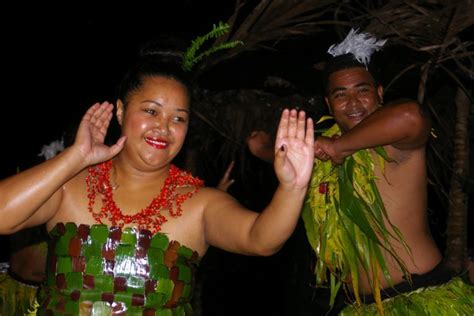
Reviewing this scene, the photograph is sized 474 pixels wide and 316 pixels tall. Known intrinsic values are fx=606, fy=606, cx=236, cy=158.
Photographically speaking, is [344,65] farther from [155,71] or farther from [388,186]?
[155,71]

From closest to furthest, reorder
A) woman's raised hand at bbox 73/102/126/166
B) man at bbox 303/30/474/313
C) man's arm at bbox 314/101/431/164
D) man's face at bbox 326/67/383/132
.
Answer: woman's raised hand at bbox 73/102/126/166, man's arm at bbox 314/101/431/164, man at bbox 303/30/474/313, man's face at bbox 326/67/383/132

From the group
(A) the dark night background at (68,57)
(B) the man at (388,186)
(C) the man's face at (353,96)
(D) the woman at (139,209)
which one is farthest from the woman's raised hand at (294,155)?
(A) the dark night background at (68,57)

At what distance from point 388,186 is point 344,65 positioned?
58 cm

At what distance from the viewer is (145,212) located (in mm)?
2084

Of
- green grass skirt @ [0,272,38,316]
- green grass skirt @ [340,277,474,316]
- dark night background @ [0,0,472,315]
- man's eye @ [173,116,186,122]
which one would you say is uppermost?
dark night background @ [0,0,472,315]

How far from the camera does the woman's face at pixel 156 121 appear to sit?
204cm

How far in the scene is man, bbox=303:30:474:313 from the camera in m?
2.57

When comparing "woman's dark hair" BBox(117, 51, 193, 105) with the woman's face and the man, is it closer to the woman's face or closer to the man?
the woman's face

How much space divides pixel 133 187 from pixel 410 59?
1.92 metres

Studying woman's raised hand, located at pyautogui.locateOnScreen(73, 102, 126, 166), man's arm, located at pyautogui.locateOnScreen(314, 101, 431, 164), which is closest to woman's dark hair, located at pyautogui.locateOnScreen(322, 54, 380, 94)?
man's arm, located at pyautogui.locateOnScreen(314, 101, 431, 164)

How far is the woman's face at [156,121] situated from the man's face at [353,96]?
90cm

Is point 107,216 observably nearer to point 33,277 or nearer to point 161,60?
point 161,60

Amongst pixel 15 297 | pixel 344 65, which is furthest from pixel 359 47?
pixel 15 297

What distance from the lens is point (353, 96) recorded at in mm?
2715
